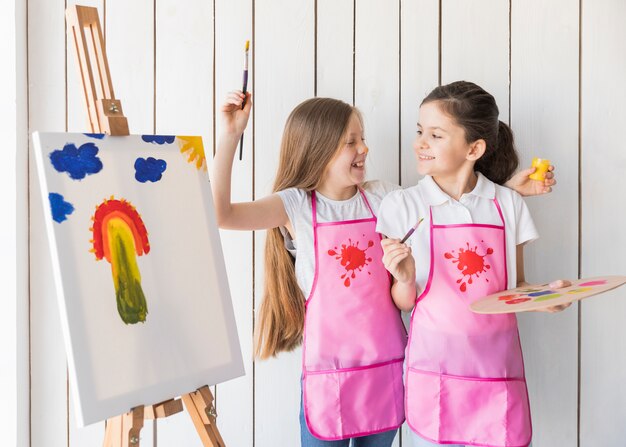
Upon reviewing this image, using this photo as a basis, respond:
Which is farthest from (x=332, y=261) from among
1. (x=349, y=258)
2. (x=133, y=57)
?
(x=133, y=57)

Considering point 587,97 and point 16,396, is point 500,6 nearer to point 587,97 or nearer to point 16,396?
point 587,97

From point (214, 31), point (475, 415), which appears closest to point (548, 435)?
point (475, 415)

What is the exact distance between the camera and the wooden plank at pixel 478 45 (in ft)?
5.37

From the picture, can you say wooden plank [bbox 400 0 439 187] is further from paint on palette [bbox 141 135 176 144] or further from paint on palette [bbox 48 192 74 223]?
paint on palette [bbox 48 192 74 223]

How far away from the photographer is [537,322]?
65.2 inches

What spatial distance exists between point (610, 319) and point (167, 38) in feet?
4.70

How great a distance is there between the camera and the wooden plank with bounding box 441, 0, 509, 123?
5.37 ft

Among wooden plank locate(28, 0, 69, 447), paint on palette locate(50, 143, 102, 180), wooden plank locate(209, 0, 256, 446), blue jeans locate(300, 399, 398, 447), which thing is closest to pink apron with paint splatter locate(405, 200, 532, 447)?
blue jeans locate(300, 399, 398, 447)

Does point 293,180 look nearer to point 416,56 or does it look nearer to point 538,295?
point 416,56

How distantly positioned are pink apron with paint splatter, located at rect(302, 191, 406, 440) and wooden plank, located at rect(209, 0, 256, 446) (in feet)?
1.04

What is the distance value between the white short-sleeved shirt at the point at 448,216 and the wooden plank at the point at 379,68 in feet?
0.89

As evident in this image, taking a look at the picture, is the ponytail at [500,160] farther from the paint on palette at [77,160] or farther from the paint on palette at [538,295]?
the paint on palette at [77,160]

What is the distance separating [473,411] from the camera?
1.35 metres

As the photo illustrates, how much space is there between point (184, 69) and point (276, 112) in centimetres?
28
